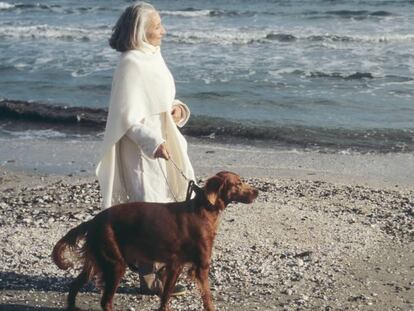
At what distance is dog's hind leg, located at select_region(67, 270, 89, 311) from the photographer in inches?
233

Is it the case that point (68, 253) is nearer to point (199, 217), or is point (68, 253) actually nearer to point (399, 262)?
point (199, 217)

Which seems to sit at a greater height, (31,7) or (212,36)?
(212,36)

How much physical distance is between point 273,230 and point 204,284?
97.5 inches

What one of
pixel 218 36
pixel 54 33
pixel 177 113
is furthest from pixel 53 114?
pixel 54 33

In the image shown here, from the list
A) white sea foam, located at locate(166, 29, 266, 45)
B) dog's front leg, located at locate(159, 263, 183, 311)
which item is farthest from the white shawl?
white sea foam, located at locate(166, 29, 266, 45)

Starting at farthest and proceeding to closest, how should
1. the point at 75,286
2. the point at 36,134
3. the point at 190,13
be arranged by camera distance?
the point at 190,13
the point at 36,134
the point at 75,286

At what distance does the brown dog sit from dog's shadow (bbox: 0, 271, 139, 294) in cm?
81

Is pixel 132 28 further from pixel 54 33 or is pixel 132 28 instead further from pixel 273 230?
pixel 54 33

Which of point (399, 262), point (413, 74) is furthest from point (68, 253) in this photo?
point (413, 74)

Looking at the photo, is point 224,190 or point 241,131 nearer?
point 224,190

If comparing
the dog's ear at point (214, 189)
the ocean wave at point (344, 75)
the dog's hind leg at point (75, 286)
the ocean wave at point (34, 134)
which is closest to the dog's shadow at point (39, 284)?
the dog's hind leg at point (75, 286)

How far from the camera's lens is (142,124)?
19.4 feet

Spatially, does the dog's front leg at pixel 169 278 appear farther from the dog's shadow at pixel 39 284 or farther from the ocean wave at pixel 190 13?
the ocean wave at pixel 190 13

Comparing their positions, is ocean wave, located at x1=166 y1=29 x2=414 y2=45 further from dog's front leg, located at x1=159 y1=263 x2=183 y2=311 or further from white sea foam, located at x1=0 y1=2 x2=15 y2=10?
dog's front leg, located at x1=159 y1=263 x2=183 y2=311
